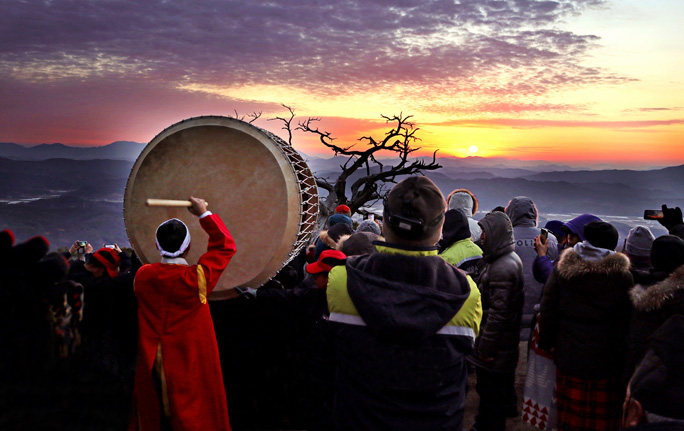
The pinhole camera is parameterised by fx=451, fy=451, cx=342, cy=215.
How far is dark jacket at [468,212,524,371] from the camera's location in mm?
3012

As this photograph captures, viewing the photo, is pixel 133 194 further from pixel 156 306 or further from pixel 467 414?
pixel 467 414

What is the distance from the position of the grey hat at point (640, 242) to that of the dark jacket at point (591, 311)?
0.94 m

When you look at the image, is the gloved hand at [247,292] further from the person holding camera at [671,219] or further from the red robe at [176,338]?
the person holding camera at [671,219]

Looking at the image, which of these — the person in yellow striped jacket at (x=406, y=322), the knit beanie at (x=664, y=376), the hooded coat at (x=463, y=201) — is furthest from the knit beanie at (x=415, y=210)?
the hooded coat at (x=463, y=201)

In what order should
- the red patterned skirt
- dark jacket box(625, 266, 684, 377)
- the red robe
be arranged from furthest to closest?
1. the red patterned skirt
2. the red robe
3. dark jacket box(625, 266, 684, 377)

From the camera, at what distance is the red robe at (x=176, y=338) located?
2.33m

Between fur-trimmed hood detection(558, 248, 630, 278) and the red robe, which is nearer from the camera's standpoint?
the red robe

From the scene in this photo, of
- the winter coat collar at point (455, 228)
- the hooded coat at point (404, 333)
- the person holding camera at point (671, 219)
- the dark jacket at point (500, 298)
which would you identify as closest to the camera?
the hooded coat at point (404, 333)

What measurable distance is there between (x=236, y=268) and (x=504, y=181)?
6127 cm

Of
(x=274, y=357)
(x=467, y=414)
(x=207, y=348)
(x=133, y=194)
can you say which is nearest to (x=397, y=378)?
(x=207, y=348)

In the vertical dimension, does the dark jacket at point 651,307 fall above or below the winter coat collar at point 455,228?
below

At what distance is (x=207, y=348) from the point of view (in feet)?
8.19

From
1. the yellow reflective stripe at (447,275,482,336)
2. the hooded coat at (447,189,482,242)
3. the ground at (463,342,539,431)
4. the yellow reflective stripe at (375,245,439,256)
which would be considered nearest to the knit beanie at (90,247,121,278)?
the yellow reflective stripe at (375,245,439,256)

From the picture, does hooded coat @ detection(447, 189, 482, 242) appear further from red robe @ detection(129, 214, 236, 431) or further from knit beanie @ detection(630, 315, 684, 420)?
knit beanie @ detection(630, 315, 684, 420)
